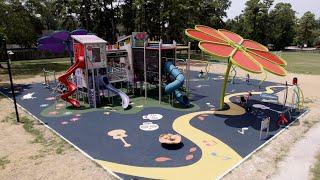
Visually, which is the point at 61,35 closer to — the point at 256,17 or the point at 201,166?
the point at 201,166

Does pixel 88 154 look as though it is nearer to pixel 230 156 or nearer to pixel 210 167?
pixel 210 167

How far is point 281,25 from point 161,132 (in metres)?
85.8

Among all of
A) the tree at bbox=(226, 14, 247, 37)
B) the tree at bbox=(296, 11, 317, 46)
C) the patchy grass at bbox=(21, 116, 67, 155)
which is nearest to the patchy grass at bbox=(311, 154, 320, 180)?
the patchy grass at bbox=(21, 116, 67, 155)

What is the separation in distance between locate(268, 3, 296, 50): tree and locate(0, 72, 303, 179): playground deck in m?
71.1

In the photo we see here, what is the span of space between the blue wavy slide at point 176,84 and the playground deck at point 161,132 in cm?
73

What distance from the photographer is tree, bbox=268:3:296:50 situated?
272 feet

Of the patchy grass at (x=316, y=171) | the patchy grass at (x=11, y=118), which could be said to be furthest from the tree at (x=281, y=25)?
the patchy grass at (x=11, y=118)

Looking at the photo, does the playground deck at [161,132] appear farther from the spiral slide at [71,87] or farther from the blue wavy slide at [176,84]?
the blue wavy slide at [176,84]

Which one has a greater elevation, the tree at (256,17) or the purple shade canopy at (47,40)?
the tree at (256,17)

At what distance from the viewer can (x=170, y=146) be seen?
1116 cm

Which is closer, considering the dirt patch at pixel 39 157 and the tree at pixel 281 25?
the dirt patch at pixel 39 157

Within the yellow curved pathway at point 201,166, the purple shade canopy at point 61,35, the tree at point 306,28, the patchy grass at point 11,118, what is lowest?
the yellow curved pathway at point 201,166

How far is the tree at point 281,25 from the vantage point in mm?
83000

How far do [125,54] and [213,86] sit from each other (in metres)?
8.18
